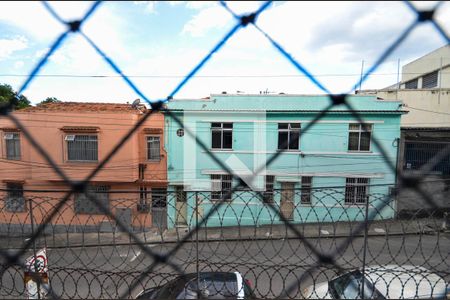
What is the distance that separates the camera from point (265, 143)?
35.1 ft

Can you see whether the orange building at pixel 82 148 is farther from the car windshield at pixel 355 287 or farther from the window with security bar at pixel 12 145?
the car windshield at pixel 355 287

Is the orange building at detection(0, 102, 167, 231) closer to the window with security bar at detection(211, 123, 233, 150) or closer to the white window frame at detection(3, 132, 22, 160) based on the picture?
the white window frame at detection(3, 132, 22, 160)

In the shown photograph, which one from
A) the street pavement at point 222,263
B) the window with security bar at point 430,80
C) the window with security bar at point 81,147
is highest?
the window with security bar at point 430,80

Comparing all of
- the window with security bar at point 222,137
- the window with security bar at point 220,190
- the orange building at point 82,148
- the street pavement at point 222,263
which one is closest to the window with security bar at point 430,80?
the street pavement at point 222,263

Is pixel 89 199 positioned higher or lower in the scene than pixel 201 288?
higher

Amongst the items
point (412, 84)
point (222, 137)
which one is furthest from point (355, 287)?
point (412, 84)

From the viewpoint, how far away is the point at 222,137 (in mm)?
10797

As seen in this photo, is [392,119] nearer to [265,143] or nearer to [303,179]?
[303,179]

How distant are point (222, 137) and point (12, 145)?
7968mm

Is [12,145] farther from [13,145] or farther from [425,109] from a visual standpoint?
[425,109]

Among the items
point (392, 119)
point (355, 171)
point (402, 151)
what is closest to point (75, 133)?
point (355, 171)

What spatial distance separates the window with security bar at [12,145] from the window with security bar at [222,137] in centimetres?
731

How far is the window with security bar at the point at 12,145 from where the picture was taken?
1123 cm

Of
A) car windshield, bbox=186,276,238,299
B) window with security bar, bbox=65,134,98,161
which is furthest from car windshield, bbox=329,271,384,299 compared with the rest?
window with security bar, bbox=65,134,98,161
